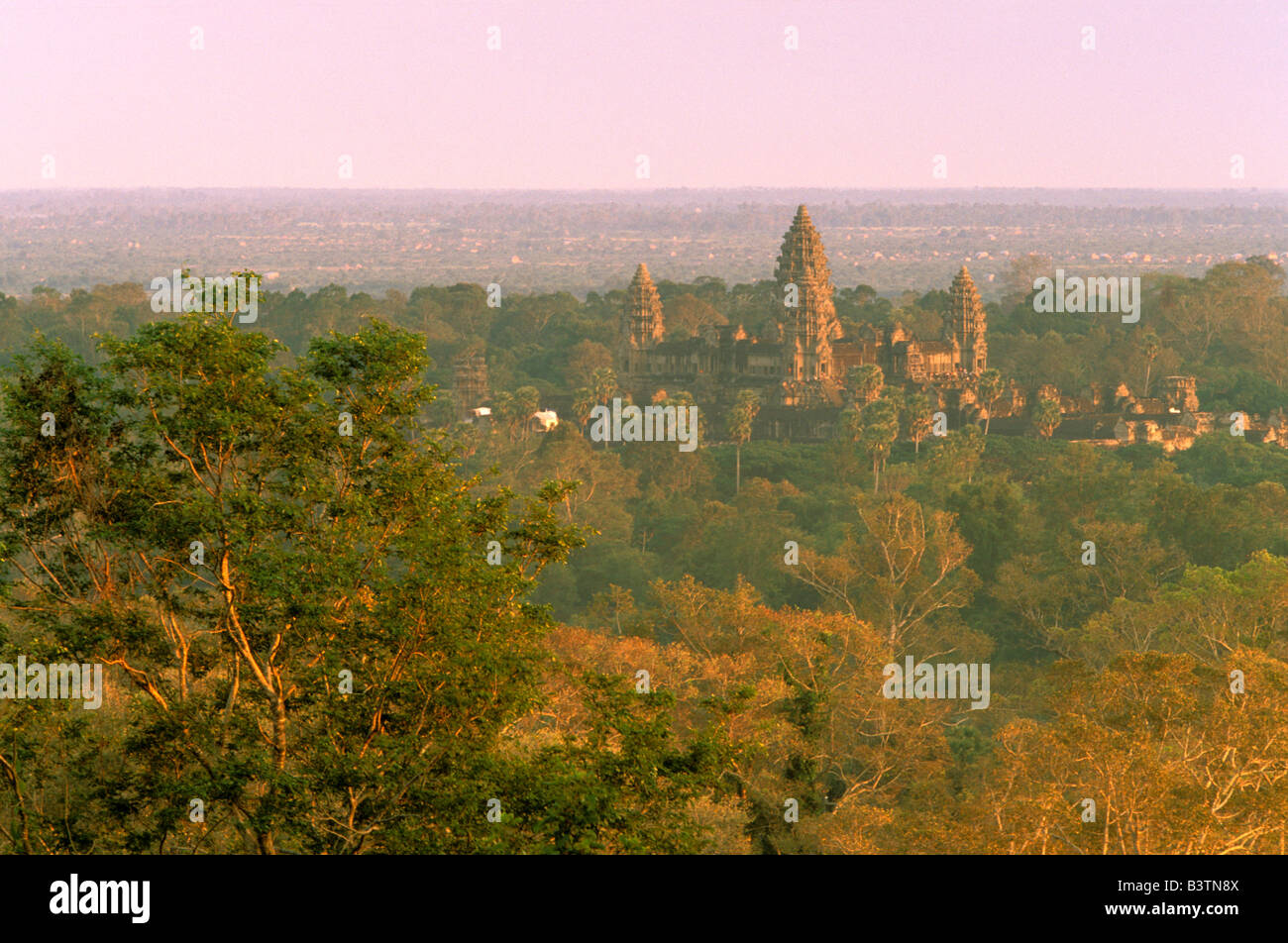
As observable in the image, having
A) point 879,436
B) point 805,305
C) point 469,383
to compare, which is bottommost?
point 879,436

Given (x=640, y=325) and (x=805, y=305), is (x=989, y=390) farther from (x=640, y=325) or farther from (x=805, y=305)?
(x=640, y=325)

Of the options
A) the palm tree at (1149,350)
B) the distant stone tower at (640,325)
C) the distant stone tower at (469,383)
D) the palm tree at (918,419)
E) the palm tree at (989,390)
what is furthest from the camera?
the distant stone tower at (640,325)

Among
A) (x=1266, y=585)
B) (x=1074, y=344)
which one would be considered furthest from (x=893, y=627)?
(x=1074, y=344)

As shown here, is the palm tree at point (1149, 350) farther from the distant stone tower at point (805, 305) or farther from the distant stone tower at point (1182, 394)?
the distant stone tower at point (805, 305)

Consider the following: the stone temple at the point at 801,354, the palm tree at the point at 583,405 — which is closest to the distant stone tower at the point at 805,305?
the stone temple at the point at 801,354

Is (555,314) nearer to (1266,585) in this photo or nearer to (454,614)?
(1266,585)

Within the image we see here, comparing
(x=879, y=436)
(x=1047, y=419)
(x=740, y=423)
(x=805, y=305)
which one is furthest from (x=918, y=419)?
(x=805, y=305)
